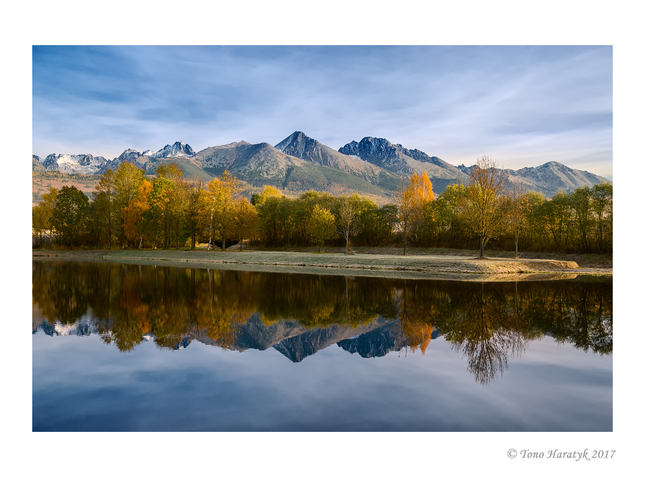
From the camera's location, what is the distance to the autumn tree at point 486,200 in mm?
33219

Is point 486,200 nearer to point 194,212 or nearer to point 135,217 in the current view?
point 194,212

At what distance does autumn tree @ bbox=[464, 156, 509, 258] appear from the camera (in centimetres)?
3322

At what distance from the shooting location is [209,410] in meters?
5.50

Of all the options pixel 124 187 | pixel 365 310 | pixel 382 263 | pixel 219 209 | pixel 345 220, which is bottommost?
pixel 365 310

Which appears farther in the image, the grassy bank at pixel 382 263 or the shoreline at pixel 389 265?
the grassy bank at pixel 382 263

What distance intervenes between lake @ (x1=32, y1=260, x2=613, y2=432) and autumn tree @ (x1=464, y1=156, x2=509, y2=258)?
19180 mm

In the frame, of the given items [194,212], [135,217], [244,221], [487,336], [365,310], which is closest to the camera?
[487,336]

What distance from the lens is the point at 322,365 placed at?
769 cm

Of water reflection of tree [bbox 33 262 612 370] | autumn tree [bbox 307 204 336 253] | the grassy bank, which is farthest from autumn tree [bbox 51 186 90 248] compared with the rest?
water reflection of tree [bbox 33 262 612 370]

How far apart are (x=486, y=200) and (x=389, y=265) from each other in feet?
32.9

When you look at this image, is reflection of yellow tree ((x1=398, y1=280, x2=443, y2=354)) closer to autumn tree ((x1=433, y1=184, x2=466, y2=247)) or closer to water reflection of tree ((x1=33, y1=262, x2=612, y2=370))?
water reflection of tree ((x1=33, y1=262, x2=612, y2=370))

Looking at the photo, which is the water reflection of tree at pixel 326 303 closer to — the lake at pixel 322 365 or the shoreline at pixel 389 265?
the lake at pixel 322 365

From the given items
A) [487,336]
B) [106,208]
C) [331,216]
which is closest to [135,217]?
[106,208]

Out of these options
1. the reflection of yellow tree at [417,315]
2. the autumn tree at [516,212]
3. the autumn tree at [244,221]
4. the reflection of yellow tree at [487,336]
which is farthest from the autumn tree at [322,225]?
the reflection of yellow tree at [487,336]
